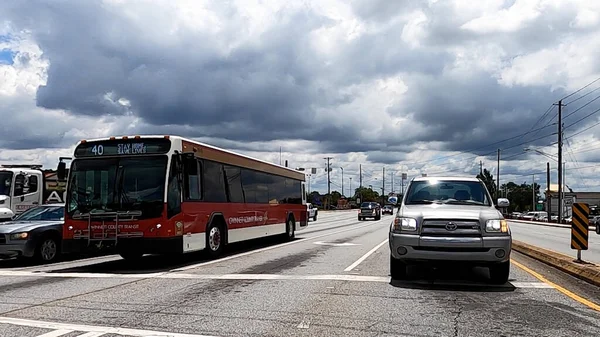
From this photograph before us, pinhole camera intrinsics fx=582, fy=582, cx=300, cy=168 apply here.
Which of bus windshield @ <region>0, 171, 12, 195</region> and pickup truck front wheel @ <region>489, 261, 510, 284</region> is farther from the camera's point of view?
bus windshield @ <region>0, 171, 12, 195</region>

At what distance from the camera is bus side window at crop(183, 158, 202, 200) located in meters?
12.9

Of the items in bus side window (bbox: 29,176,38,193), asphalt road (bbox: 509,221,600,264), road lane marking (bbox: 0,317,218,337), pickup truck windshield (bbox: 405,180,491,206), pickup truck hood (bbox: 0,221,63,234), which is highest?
bus side window (bbox: 29,176,38,193)

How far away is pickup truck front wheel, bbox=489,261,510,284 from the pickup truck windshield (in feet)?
4.31

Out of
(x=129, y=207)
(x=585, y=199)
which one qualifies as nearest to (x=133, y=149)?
(x=129, y=207)

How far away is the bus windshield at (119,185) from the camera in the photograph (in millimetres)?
12273

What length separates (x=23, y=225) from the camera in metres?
13.7

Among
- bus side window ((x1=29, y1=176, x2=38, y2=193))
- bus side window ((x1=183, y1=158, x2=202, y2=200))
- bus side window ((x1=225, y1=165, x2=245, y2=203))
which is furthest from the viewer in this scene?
bus side window ((x1=29, y1=176, x2=38, y2=193))

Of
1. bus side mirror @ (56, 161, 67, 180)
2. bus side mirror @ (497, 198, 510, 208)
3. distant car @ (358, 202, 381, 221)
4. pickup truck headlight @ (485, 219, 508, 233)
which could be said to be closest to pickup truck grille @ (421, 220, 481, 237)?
pickup truck headlight @ (485, 219, 508, 233)

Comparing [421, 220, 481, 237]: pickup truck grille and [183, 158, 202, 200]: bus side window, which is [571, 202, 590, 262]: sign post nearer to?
[421, 220, 481, 237]: pickup truck grille

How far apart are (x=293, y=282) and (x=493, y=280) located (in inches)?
136

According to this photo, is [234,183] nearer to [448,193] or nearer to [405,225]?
[448,193]

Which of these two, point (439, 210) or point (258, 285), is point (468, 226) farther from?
point (258, 285)

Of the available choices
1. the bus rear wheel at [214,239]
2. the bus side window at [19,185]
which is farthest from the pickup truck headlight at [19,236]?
the bus side window at [19,185]

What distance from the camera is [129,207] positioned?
12281mm
